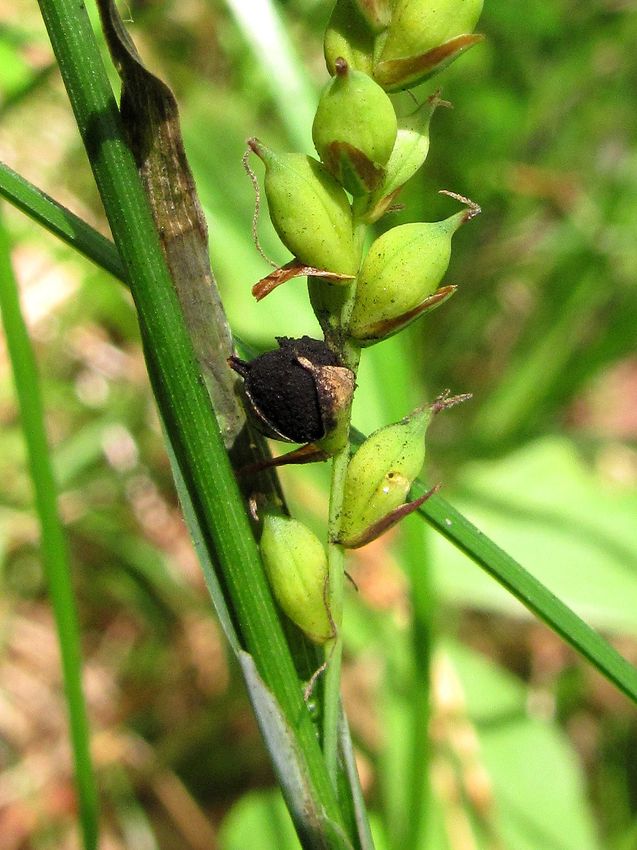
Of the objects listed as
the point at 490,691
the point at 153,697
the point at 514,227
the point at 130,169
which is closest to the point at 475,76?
the point at 514,227

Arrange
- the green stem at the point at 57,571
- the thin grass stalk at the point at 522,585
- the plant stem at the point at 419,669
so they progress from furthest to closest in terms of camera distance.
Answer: the plant stem at the point at 419,669
the green stem at the point at 57,571
the thin grass stalk at the point at 522,585

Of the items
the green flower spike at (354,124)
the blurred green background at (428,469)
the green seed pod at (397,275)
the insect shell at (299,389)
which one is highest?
the green flower spike at (354,124)

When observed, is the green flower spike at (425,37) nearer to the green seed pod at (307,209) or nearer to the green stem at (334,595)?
the green seed pod at (307,209)

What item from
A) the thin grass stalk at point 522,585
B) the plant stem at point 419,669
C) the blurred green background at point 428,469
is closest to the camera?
the thin grass stalk at point 522,585

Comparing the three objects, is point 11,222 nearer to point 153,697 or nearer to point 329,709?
point 153,697

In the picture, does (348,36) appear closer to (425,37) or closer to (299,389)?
(425,37)

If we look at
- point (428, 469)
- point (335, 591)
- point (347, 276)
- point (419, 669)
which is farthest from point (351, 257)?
point (428, 469)

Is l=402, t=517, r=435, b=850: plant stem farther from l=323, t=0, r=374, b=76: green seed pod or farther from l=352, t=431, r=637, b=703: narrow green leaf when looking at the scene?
l=323, t=0, r=374, b=76: green seed pod

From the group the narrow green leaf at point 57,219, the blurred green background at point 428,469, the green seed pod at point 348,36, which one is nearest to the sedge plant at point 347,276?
the green seed pod at point 348,36

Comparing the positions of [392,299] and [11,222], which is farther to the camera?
[11,222]
